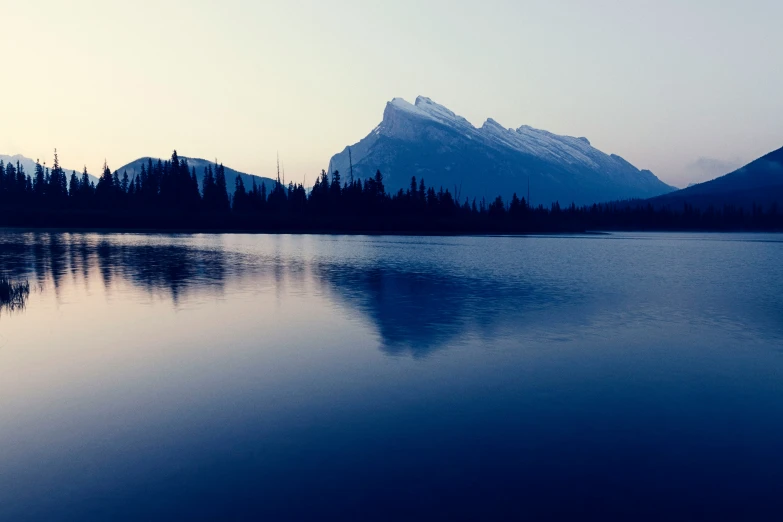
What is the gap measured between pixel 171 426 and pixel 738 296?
4087cm

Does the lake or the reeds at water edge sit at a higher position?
the reeds at water edge

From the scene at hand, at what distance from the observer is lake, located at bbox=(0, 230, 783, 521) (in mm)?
10344

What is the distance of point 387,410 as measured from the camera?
1520cm

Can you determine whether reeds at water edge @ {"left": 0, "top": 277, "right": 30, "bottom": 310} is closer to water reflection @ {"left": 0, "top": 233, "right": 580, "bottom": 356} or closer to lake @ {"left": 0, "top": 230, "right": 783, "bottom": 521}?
lake @ {"left": 0, "top": 230, "right": 783, "bottom": 521}

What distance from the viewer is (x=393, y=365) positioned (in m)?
20.0

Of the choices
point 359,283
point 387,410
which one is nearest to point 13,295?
point 359,283

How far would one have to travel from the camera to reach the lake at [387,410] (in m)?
10.3

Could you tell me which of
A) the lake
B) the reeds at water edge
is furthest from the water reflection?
the reeds at water edge

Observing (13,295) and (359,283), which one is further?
(359,283)

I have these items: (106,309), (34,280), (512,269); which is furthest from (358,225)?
(106,309)

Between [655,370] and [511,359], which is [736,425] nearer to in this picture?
[655,370]

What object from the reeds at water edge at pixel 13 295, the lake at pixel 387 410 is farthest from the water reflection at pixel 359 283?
the reeds at water edge at pixel 13 295

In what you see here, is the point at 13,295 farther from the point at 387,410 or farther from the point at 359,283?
the point at 387,410

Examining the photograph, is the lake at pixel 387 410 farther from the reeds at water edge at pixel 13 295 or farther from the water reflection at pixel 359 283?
the reeds at water edge at pixel 13 295
